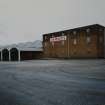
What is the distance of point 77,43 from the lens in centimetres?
4319

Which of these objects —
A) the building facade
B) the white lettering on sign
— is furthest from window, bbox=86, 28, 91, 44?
the white lettering on sign

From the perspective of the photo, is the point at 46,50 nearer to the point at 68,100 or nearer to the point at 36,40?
the point at 36,40

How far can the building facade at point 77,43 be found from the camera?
39750 millimetres

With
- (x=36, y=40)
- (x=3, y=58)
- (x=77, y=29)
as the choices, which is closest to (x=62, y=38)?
(x=77, y=29)

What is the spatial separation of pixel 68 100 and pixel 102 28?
1441 inches

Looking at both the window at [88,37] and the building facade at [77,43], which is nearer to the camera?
the building facade at [77,43]

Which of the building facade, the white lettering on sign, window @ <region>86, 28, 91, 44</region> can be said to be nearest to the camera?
the building facade

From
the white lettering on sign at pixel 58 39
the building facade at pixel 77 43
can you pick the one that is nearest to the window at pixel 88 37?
the building facade at pixel 77 43

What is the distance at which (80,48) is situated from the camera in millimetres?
42469

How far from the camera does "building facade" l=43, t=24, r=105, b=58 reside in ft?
130

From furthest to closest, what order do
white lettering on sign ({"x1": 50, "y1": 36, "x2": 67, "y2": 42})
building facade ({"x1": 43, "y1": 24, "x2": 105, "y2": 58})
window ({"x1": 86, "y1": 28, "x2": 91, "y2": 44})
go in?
white lettering on sign ({"x1": 50, "y1": 36, "x2": 67, "y2": 42}) < window ({"x1": 86, "y1": 28, "x2": 91, "y2": 44}) < building facade ({"x1": 43, "y1": 24, "x2": 105, "y2": 58})

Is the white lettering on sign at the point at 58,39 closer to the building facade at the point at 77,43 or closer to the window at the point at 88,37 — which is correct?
the building facade at the point at 77,43

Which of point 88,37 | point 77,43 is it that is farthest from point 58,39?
point 88,37

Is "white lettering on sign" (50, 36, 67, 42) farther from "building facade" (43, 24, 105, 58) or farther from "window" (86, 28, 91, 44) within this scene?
"window" (86, 28, 91, 44)
